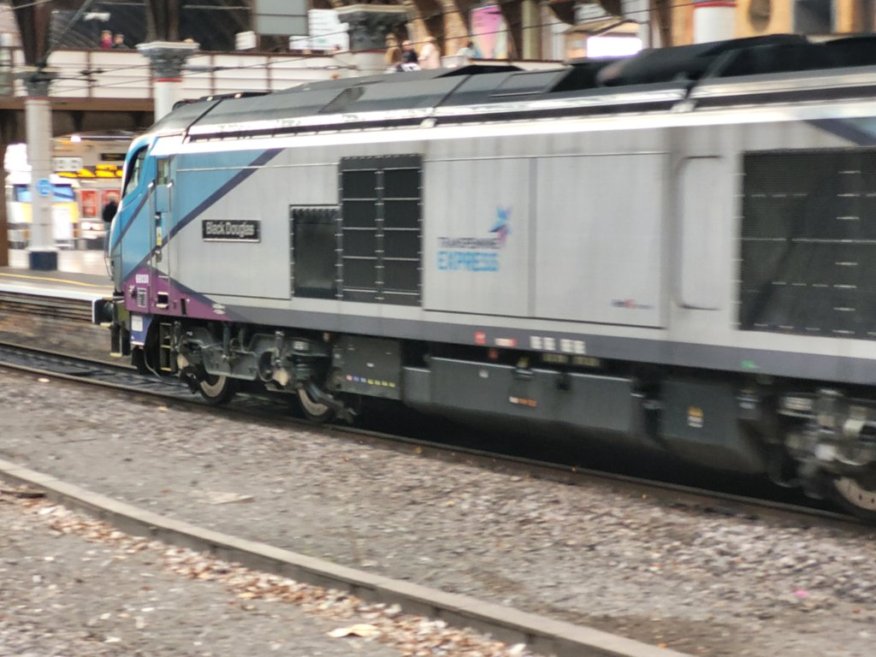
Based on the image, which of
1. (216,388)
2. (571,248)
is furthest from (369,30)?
(571,248)

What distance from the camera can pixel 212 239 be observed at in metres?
13.8

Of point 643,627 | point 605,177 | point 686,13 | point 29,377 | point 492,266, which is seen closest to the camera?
point 643,627

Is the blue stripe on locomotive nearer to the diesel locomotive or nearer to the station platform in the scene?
the diesel locomotive

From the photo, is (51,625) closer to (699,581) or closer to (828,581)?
(699,581)

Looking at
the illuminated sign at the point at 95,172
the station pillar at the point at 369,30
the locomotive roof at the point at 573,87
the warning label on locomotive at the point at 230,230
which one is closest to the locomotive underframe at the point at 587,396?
the warning label on locomotive at the point at 230,230

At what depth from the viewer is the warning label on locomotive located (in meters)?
13.2

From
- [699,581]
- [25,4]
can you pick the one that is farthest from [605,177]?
[25,4]

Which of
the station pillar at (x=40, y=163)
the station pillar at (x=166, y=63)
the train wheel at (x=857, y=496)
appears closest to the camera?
the train wheel at (x=857, y=496)

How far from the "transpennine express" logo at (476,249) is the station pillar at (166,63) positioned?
53.6 feet

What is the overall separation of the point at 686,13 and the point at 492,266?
14.5 metres

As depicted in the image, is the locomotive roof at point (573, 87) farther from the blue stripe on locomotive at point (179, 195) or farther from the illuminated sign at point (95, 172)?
the illuminated sign at point (95, 172)

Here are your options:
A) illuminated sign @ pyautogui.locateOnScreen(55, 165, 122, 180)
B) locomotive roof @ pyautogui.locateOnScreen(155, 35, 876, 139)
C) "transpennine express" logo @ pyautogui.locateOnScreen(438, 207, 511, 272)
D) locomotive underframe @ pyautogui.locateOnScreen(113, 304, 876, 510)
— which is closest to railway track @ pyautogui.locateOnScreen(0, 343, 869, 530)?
locomotive underframe @ pyautogui.locateOnScreen(113, 304, 876, 510)

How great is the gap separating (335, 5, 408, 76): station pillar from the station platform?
6.40 metres

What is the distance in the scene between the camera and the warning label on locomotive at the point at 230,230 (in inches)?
521
